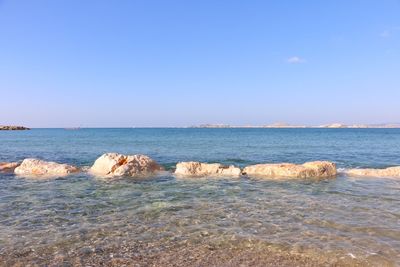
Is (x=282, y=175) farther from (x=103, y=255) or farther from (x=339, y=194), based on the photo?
(x=103, y=255)

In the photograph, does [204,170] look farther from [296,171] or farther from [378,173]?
[378,173]

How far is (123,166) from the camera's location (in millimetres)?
19047

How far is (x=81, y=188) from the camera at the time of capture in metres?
14.8

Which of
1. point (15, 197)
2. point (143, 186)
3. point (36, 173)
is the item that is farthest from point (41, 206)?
point (36, 173)

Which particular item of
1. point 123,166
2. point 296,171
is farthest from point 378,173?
point 123,166

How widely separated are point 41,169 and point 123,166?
504cm

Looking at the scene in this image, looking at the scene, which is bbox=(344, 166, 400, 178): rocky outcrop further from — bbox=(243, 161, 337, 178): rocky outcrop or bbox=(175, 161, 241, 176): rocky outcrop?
bbox=(175, 161, 241, 176): rocky outcrop

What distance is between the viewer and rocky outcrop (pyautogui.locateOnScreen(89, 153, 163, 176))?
18922 millimetres

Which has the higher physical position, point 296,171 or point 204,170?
point 296,171

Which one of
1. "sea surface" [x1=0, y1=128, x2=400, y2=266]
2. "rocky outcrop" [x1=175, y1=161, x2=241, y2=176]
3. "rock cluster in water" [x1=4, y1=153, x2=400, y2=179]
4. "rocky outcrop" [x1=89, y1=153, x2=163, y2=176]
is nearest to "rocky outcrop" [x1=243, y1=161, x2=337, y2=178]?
"rock cluster in water" [x1=4, y1=153, x2=400, y2=179]

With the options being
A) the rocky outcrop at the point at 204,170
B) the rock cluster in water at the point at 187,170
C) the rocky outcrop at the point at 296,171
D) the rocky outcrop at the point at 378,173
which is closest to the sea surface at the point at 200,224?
the rocky outcrop at the point at 296,171

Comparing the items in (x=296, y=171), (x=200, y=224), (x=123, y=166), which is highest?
(x=123, y=166)

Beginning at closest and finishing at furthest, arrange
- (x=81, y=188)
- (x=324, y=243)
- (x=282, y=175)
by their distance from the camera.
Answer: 1. (x=324, y=243)
2. (x=81, y=188)
3. (x=282, y=175)

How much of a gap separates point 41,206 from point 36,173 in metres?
8.77
